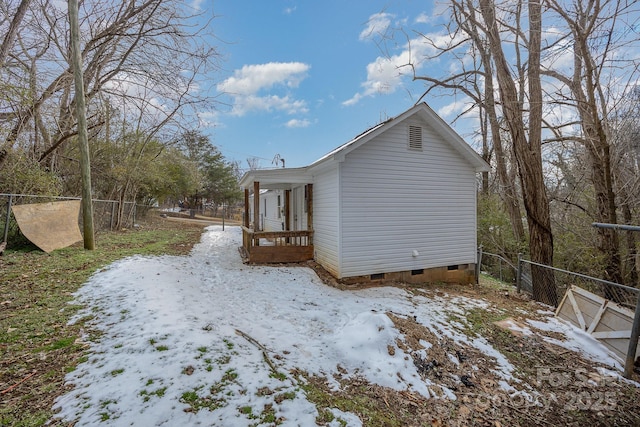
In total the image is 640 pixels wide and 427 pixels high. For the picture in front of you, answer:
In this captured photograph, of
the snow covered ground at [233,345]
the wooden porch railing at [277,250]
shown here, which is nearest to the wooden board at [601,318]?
the snow covered ground at [233,345]

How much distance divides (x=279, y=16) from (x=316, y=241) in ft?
24.8

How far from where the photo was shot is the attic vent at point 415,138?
726 centimetres

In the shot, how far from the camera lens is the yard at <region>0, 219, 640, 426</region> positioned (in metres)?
2.31

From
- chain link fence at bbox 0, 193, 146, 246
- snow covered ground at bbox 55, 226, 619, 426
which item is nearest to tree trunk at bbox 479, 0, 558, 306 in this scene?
snow covered ground at bbox 55, 226, 619, 426

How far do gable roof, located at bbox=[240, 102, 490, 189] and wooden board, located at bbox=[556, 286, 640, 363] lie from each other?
397 cm

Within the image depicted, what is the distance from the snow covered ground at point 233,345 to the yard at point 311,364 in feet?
0.05

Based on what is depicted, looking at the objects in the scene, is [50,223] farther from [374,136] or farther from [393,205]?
[393,205]

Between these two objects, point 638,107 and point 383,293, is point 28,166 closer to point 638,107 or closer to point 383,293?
point 383,293

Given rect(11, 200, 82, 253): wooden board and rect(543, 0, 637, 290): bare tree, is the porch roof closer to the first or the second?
rect(11, 200, 82, 253): wooden board

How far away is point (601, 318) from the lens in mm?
4707

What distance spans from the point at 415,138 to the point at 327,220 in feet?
10.5

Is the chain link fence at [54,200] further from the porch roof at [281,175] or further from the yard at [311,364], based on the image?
the porch roof at [281,175]

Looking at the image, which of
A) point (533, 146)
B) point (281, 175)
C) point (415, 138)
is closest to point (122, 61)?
point (281, 175)

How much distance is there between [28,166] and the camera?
6871 millimetres
